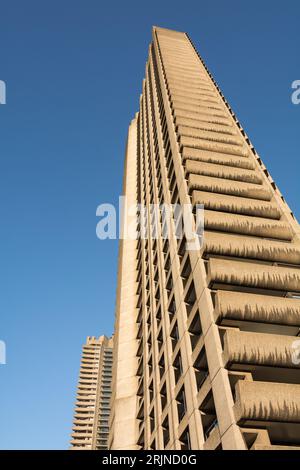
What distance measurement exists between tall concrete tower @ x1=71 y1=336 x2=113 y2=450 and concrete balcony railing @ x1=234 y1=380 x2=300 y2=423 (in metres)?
124

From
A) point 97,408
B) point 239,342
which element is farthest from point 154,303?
point 97,408

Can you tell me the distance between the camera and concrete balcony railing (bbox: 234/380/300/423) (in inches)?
735

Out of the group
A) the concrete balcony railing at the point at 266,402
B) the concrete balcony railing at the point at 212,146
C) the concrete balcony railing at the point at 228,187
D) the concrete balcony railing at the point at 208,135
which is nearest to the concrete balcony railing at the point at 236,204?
the concrete balcony railing at the point at 228,187

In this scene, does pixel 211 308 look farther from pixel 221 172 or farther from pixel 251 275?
pixel 221 172

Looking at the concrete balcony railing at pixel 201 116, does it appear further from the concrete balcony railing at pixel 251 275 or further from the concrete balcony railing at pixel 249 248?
the concrete balcony railing at pixel 251 275

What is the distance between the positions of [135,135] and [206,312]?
80.2 m

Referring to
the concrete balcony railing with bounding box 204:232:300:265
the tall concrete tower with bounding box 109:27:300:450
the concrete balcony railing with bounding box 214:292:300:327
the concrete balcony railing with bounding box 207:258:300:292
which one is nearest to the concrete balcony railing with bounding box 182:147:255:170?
the tall concrete tower with bounding box 109:27:300:450

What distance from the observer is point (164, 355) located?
3228cm

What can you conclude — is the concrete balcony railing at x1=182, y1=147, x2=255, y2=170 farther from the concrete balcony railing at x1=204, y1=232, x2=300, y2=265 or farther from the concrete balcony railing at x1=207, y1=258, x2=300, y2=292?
the concrete balcony railing at x1=207, y1=258, x2=300, y2=292

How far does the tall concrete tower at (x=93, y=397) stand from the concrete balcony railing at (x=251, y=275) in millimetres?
119533

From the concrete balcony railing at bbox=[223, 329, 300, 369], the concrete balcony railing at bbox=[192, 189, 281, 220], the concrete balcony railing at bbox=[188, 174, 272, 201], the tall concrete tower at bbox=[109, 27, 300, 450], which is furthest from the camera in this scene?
the concrete balcony railing at bbox=[188, 174, 272, 201]

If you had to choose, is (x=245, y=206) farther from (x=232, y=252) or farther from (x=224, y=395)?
(x=224, y=395)

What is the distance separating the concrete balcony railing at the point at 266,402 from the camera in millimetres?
18667

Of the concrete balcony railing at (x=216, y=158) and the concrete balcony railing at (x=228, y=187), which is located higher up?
the concrete balcony railing at (x=216, y=158)
